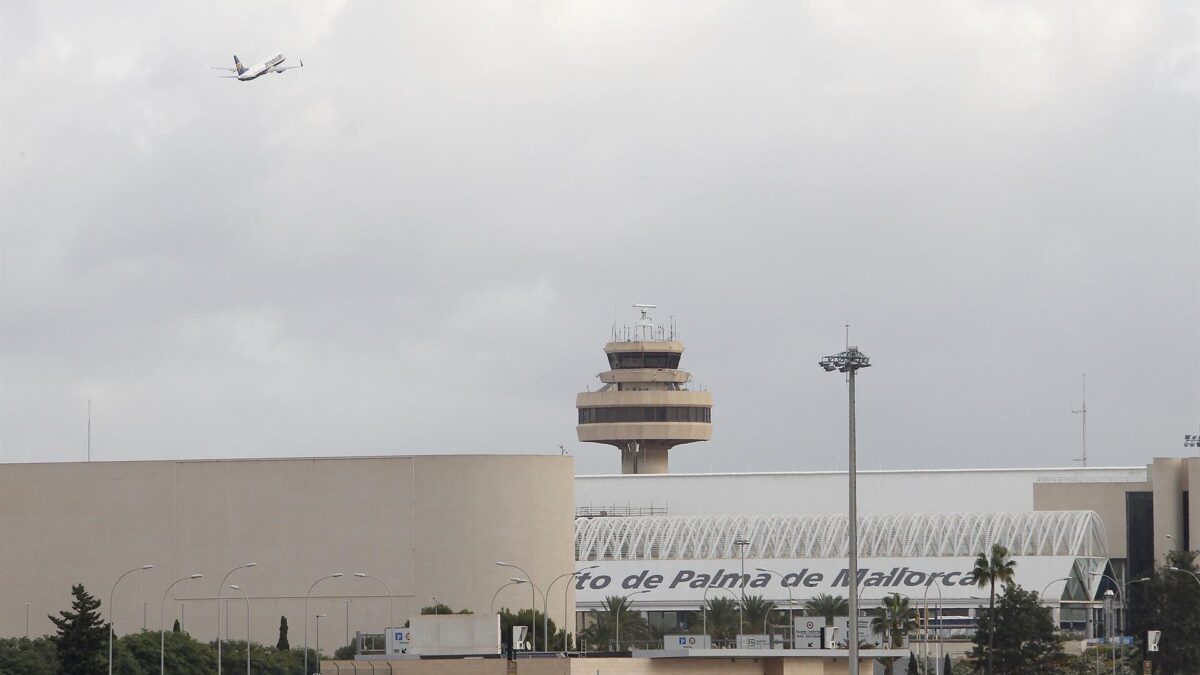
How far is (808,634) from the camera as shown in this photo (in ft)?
317

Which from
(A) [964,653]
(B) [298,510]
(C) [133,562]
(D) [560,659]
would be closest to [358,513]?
(B) [298,510]

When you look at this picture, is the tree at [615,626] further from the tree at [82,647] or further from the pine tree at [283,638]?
the tree at [82,647]

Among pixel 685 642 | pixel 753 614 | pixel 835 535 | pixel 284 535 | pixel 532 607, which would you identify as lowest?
pixel 753 614

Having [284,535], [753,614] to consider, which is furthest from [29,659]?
[753,614]

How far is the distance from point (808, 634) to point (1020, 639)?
23.1 meters

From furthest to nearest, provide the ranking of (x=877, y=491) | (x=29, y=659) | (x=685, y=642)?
(x=877, y=491) < (x=29, y=659) < (x=685, y=642)

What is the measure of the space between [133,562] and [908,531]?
203ft

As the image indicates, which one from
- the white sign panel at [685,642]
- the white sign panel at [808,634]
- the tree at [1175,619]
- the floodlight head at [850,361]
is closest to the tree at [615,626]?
the white sign panel at [808,634]

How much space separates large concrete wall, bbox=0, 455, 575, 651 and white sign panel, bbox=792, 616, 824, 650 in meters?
39.7

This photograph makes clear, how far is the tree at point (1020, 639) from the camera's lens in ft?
374

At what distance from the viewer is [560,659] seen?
86562 millimetres

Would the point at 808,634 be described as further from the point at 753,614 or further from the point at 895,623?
the point at 753,614

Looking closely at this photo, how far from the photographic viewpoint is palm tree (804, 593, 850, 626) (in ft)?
460

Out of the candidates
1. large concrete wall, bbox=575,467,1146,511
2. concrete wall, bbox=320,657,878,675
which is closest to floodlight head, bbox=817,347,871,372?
concrete wall, bbox=320,657,878,675
